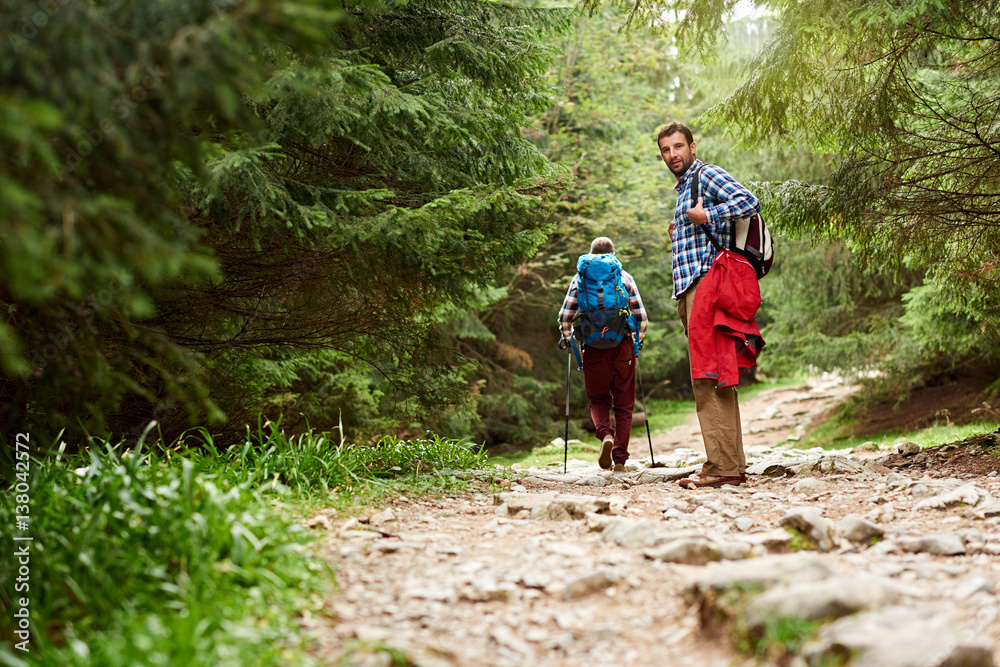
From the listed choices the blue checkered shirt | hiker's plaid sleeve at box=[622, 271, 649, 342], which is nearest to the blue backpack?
hiker's plaid sleeve at box=[622, 271, 649, 342]

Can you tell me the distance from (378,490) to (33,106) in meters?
3.05

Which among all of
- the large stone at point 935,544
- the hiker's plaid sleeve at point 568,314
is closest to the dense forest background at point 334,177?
the hiker's plaid sleeve at point 568,314

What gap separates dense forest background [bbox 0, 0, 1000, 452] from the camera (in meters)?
1.95

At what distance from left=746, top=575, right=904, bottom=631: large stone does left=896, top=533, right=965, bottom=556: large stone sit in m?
1.02

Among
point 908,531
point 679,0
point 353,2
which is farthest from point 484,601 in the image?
point 679,0

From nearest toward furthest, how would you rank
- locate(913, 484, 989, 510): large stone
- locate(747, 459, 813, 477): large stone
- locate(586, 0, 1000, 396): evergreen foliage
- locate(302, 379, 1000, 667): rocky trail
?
1. locate(302, 379, 1000, 667): rocky trail
2. locate(913, 484, 989, 510): large stone
3. locate(586, 0, 1000, 396): evergreen foliage
4. locate(747, 459, 813, 477): large stone

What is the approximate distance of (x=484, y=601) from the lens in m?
2.52

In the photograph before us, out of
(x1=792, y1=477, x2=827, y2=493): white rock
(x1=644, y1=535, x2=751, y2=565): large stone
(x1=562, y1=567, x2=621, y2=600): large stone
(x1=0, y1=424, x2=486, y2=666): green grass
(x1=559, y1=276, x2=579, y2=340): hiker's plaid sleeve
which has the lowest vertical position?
(x1=792, y1=477, x2=827, y2=493): white rock

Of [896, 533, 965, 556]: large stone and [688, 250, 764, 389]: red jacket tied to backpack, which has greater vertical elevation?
[688, 250, 764, 389]: red jacket tied to backpack

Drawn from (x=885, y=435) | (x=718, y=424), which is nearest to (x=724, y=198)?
(x=718, y=424)

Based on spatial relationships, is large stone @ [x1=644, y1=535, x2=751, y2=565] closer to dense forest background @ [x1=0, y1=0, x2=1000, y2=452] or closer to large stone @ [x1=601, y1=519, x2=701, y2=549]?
large stone @ [x1=601, y1=519, x2=701, y2=549]

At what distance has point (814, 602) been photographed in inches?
82.1

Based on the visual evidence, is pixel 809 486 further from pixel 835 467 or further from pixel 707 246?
pixel 707 246

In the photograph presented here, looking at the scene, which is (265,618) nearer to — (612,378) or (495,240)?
(495,240)
